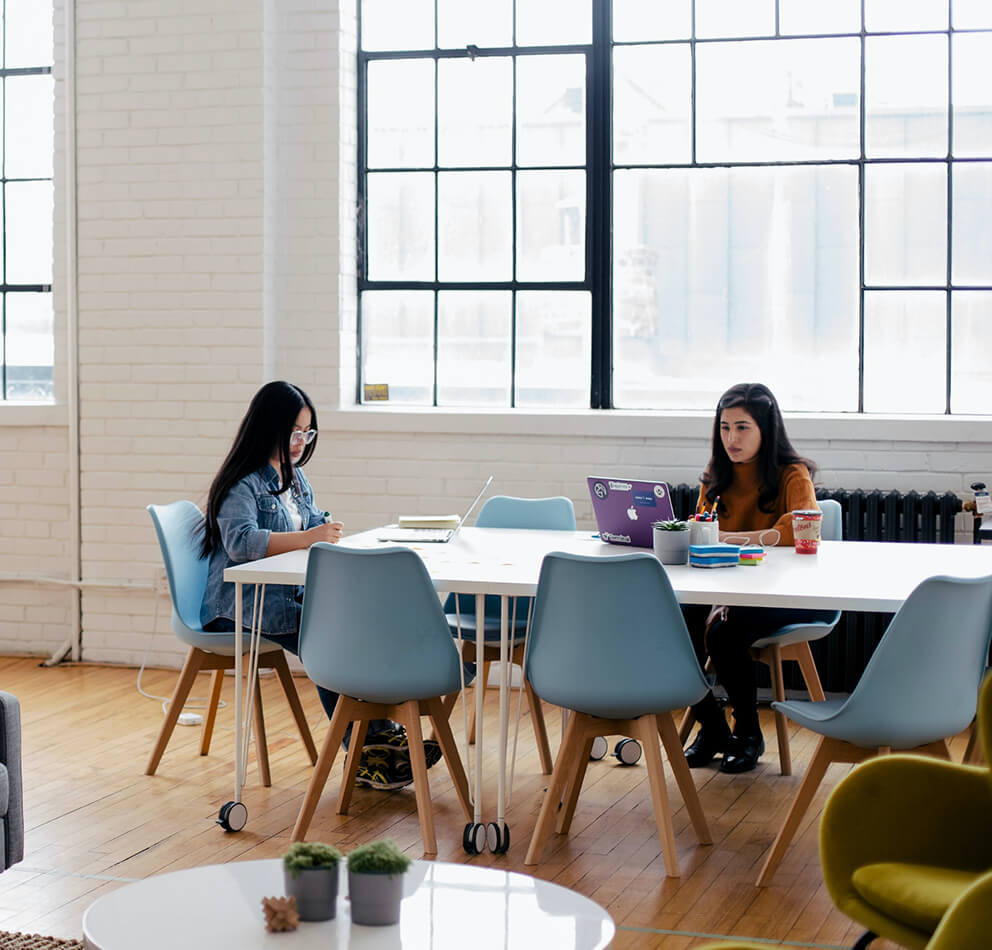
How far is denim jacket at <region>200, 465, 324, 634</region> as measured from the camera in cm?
402

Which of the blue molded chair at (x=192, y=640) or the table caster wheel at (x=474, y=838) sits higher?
the blue molded chair at (x=192, y=640)

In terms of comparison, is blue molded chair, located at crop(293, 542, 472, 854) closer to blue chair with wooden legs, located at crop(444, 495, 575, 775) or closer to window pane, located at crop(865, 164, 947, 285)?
blue chair with wooden legs, located at crop(444, 495, 575, 775)

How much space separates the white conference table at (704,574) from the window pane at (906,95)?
1.94m

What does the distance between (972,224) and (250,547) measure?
323 cm

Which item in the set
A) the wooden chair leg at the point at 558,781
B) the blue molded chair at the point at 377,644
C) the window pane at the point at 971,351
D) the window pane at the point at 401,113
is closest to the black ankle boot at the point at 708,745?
the wooden chair leg at the point at 558,781

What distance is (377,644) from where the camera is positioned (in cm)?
344

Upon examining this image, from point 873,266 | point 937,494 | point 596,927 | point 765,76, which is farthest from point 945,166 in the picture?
point 596,927

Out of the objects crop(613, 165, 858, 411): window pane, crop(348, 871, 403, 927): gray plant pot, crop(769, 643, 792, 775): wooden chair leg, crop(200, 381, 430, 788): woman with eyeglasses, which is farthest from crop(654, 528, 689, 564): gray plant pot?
crop(613, 165, 858, 411): window pane

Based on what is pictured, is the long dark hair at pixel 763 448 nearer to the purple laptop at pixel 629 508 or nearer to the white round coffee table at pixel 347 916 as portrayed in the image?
the purple laptop at pixel 629 508

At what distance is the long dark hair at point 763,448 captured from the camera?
14.3ft

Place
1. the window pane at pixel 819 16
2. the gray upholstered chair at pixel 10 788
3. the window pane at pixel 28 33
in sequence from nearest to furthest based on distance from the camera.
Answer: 1. the gray upholstered chair at pixel 10 788
2. the window pane at pixel 819 16
3. the window pane at pixel 28 33

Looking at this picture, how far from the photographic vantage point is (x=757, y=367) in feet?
18.4

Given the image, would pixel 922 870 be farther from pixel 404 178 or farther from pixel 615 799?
pixel 404 178

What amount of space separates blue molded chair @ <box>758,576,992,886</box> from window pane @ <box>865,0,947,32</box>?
3.13 meters
